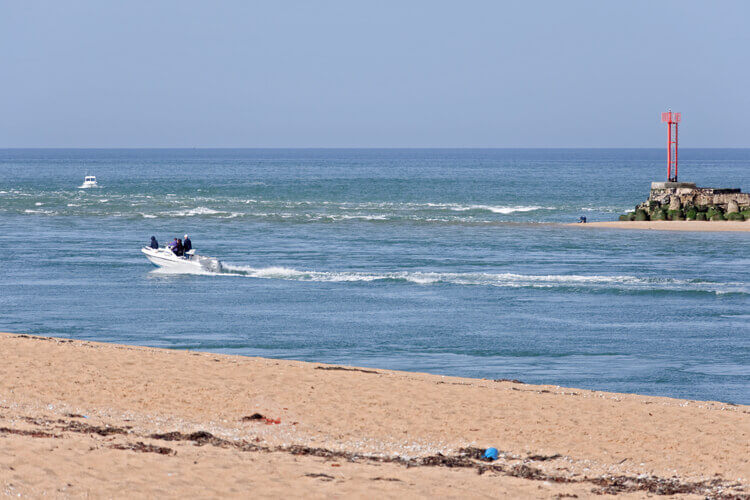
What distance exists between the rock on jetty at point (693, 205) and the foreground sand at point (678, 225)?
1.01 metres

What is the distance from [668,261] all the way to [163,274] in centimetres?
2040

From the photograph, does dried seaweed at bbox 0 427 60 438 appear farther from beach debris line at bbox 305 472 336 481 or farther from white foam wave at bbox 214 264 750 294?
white foam wave at bbox 214 264 750 294

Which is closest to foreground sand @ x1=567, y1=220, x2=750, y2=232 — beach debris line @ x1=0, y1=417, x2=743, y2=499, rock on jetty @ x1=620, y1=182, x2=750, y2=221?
rock on jetty @ x1=620, y1=182, x2=750, y2=221

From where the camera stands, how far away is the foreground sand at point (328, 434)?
10683 mm

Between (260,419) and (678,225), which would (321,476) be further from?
(678,225)

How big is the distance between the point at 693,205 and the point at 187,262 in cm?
3699

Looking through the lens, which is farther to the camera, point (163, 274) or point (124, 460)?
point (163, 274)

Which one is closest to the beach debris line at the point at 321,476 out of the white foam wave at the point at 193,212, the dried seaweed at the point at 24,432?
the dried seaweed at the point at 24,432

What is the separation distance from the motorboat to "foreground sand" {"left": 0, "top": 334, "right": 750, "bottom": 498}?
18.4 metres

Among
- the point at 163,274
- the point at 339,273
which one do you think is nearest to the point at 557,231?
the point at 339,273

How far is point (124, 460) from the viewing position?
11055 mm

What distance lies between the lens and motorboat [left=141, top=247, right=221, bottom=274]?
37125 millimetres

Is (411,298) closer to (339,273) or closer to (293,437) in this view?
(339,273)

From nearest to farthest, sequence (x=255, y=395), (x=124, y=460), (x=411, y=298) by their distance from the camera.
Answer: (x=124, y=460) → (x=255, y=395) → (x=411, y=298)
